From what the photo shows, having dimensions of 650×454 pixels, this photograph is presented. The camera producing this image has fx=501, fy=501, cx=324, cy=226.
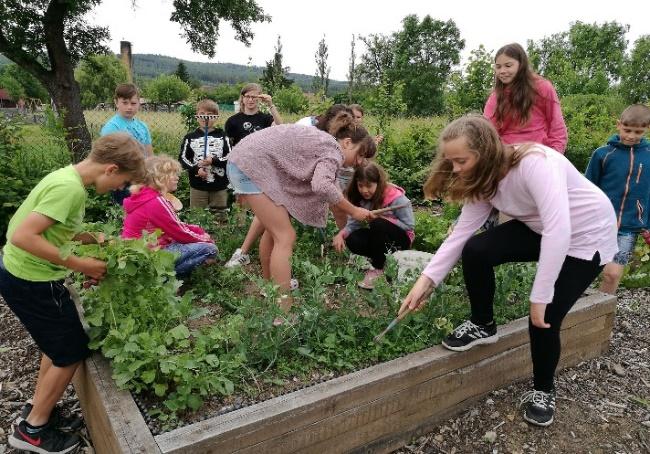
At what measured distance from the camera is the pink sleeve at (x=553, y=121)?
Answer: 3.55m

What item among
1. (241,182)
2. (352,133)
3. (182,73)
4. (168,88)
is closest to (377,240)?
(352,133)

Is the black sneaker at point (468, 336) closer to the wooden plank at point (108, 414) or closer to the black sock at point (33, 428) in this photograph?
the wooden plank at point (108, 414)

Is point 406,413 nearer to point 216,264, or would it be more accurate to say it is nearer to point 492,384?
point 492,384

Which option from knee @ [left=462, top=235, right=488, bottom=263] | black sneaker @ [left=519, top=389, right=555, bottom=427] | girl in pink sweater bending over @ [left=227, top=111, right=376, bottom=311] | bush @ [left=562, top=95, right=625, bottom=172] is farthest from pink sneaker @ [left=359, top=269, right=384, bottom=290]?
bush @ [left=562, top=95, right=625, bottom=172]

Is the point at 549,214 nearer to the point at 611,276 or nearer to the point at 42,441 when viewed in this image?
the point at 611,276

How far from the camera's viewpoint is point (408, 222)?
12.5 ft

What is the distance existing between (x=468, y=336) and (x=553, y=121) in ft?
6.30

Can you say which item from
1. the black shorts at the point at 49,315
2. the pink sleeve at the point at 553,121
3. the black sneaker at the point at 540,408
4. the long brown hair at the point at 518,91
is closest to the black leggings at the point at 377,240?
the long brown hair at the point at 518,91

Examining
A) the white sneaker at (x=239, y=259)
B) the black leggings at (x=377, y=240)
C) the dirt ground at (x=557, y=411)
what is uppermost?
the black leggings at (x=377, y=240)

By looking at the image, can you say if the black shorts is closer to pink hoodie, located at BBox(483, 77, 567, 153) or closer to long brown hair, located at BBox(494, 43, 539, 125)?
pink hoodie, located at BBox(483, 77, 567, 153)

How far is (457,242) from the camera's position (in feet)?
8.26

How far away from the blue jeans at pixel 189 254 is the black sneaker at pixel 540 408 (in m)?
2.26

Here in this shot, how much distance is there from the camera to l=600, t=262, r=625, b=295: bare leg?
3703mm

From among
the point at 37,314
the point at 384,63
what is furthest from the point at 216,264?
the point at 384,63
